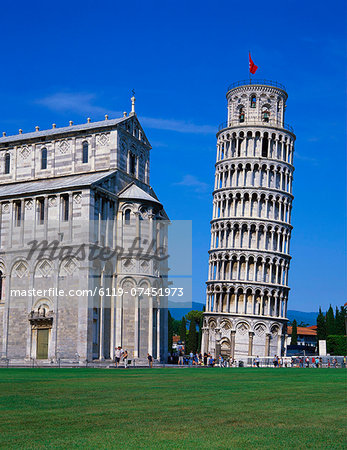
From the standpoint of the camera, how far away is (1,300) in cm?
5262

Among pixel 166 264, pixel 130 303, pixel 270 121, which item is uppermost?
pixel 270 121

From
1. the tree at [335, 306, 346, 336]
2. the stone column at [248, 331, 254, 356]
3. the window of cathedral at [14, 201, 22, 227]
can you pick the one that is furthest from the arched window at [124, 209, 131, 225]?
the tree at [335, 306, 346, 336]

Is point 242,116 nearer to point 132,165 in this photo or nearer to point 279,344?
point 279,344

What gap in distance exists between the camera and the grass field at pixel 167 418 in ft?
35.3

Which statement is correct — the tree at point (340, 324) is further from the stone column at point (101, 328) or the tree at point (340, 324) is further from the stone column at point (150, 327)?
the stone column at point (101, 328)

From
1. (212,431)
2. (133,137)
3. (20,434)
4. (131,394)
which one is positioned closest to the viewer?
(20,434)

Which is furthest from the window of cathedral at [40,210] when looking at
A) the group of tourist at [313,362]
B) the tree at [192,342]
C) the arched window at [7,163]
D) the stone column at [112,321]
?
the tree at [192,342]

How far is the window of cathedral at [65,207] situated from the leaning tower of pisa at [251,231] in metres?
41.3

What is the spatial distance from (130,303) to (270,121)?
49373mm

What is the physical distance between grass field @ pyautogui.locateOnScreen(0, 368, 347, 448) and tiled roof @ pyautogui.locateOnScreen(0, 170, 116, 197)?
109 feet

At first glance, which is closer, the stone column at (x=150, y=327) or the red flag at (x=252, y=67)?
the stone column at (x=150, y=327)

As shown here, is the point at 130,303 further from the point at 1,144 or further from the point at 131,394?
the point at 131,394

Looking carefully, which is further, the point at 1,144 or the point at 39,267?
the point at 1,144

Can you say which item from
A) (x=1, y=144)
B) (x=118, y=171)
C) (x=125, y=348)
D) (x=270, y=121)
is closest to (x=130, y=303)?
(x=125, y=348)
